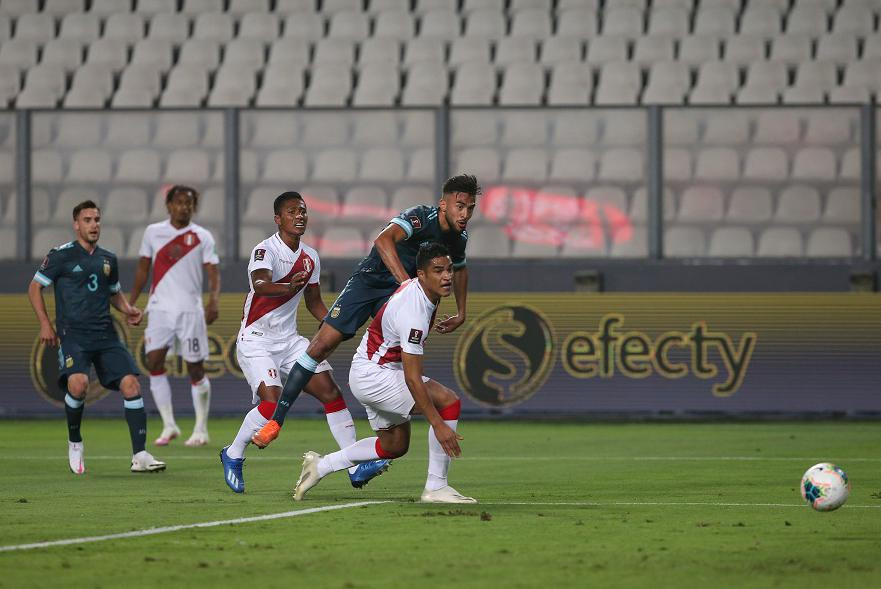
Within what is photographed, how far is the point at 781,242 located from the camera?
1675cm

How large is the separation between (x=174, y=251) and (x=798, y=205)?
22.6ft

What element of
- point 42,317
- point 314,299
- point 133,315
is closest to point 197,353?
point 133,315

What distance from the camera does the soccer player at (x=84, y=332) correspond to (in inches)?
432

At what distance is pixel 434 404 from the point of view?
8.77 m

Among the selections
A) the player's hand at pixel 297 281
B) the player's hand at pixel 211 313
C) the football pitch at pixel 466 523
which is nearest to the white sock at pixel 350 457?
the football pitch at pixel 466 523

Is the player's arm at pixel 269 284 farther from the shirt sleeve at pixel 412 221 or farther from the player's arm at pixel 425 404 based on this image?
the player's arm at pixel 425 404

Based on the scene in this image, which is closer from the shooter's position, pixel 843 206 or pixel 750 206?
pixel 843 206

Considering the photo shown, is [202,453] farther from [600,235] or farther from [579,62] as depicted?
[579,62]

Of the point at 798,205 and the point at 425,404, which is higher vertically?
the point at 798,205

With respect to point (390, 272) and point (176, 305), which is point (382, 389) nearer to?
point (390, 272)

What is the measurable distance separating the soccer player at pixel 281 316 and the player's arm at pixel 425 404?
1831mm

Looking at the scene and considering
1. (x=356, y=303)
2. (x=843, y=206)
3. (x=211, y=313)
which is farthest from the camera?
(x=843, y=206)

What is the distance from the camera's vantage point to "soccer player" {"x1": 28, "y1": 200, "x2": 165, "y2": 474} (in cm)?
1098

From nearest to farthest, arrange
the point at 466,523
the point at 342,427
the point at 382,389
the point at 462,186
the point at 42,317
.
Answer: the point at 466,523, the point at 382,389, the point at 462,186, the point at 342,427, the point at 42,317
